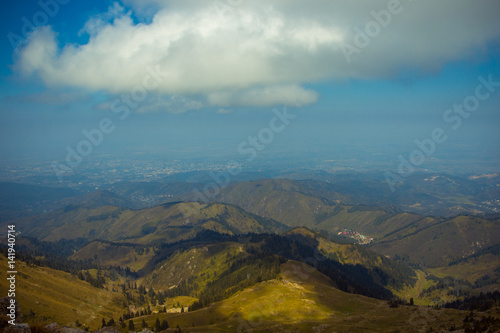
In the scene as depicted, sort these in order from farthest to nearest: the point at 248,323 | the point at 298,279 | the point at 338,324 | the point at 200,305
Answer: the point at 298,279 → the point at 200,305 → the point at 248,323 → the point at 338,324

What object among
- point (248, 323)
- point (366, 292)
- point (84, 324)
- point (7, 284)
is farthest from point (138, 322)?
point (366, 292)

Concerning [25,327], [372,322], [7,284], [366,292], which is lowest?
[366,292]

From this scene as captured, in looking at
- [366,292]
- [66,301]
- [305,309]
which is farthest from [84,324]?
[366,292]

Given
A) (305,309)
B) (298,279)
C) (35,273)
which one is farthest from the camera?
(35,273)

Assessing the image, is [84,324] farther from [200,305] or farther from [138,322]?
[200,305]

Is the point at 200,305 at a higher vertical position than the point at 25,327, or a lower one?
lower

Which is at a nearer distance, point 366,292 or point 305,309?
point 305,309

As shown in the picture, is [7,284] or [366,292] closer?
[7,284]

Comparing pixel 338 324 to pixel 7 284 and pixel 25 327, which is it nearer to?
pixel 25 327

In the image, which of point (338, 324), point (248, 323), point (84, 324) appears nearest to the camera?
point (338, 324)
